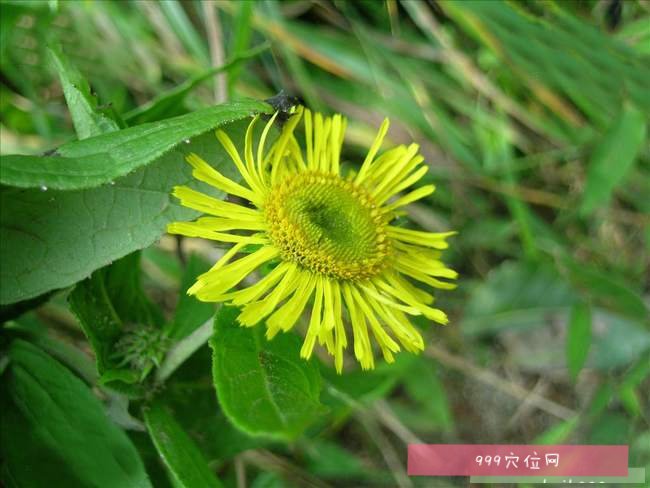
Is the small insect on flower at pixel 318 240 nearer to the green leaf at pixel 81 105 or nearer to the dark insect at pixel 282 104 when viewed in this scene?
the dark insect at pixel 282 104

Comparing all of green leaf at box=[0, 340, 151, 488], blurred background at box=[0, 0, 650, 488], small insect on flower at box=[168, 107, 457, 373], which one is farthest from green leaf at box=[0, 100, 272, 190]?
blurred background at box=[0, 0, 650, 488]

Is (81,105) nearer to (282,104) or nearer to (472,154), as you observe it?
(282,104)

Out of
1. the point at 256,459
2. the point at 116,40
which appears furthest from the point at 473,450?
A: the point at 116,40

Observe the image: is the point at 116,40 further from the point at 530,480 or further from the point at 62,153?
the point at 530,480

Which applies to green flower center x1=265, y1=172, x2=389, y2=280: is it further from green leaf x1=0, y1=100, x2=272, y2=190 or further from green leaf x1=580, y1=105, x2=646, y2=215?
green leaf x1=580, y1=105, x2=646, y2=215

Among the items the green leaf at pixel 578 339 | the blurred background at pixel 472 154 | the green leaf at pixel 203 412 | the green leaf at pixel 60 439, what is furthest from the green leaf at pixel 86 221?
the green leaf at pixel 578 339
